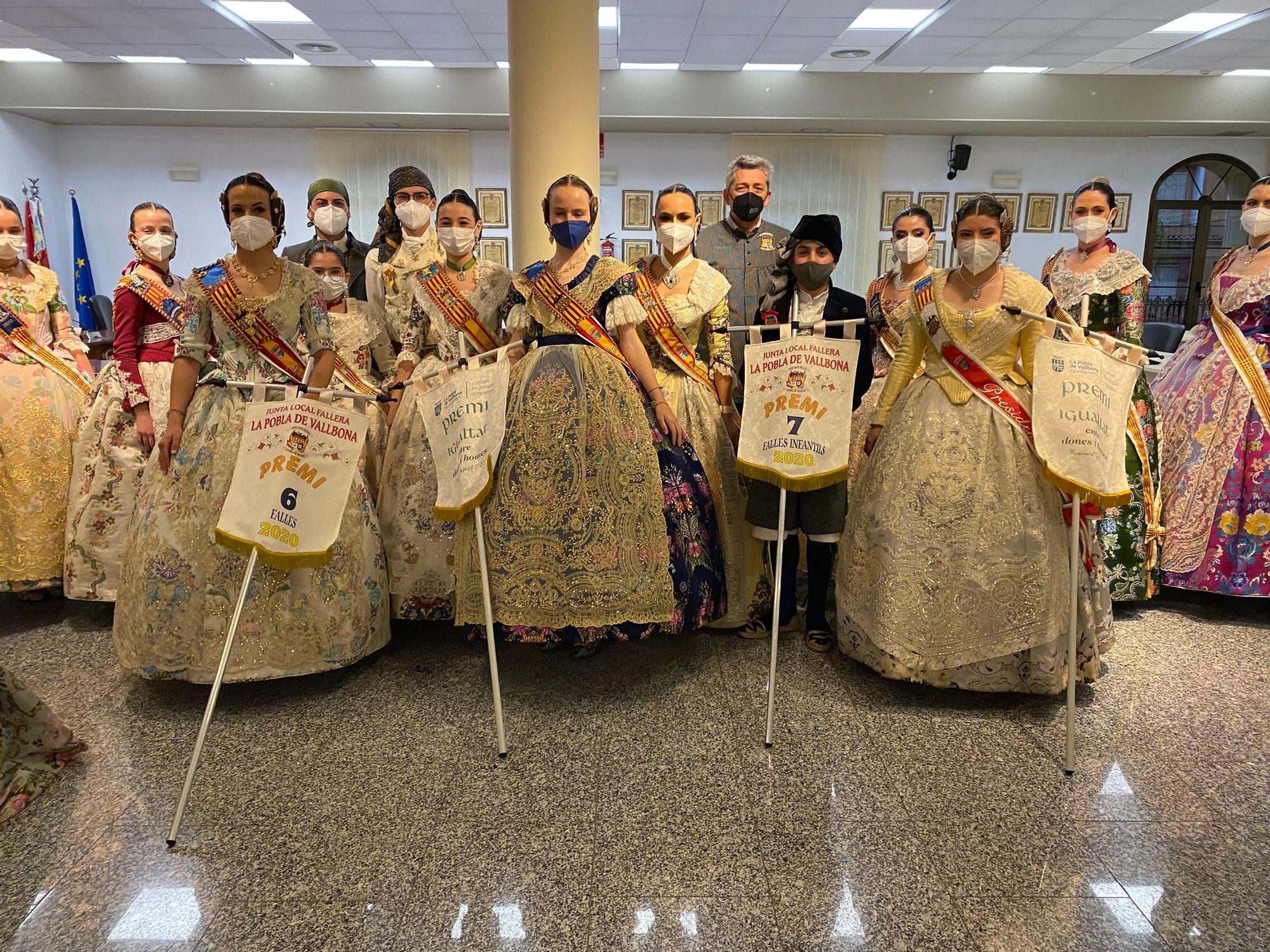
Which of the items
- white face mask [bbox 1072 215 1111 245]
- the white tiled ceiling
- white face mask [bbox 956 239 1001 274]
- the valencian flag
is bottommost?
white face mask [bbox 956 239 1001 274]

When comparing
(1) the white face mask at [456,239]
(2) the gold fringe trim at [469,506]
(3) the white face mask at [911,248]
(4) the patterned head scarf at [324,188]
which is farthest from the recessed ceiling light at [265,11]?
(2) the gold fringe trim at [469,506]

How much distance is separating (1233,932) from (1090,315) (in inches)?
90.1

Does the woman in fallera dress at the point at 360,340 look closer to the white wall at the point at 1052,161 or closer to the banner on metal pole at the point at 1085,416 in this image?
the banner on metal pole at the point at 1085,416

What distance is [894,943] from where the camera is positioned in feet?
4.92

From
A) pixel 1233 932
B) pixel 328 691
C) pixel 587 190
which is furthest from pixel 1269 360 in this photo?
pixel 328 691

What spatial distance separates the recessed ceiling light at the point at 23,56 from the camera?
6.89 meters

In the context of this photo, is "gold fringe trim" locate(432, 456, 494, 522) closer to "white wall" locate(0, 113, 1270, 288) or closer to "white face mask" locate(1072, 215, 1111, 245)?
"white face mask" locate(1072, 215, 1111, 245)

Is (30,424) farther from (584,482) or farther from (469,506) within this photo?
(584,482)

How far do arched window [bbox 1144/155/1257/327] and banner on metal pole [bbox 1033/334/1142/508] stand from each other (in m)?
8.02

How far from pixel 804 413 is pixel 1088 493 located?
0.76m

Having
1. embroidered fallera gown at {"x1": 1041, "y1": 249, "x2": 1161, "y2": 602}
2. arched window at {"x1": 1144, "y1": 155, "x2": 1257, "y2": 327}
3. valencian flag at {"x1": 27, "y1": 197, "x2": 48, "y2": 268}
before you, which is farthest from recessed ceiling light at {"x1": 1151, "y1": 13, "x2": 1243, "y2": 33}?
valencian flag at {"x1": 27, "y1": 197, "x2": 48, "y2": 268}

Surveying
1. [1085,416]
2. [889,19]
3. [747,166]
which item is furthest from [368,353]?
[889,19]

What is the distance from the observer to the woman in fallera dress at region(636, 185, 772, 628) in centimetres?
263

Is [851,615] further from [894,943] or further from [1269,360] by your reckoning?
[1269,360]
